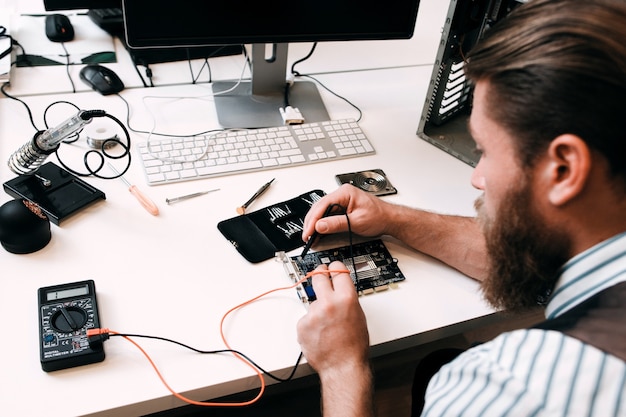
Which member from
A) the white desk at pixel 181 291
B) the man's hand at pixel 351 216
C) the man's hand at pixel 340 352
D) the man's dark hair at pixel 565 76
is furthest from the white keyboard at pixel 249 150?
the man's dark hair at pixel 565 76

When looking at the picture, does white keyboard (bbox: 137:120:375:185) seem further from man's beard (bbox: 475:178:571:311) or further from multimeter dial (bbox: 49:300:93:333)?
man's beard (bbox: 475:178:571:311)

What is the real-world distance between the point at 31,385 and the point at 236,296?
12.0 inches

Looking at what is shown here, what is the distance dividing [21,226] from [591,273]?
835 millimetres

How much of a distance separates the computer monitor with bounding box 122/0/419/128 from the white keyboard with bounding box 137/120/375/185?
7 cm

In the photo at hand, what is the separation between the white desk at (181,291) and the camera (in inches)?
28.1

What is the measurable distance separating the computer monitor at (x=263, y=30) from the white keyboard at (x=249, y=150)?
0.21ft

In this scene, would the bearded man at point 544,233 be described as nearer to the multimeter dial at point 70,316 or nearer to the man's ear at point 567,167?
the man's ear at point 567,167

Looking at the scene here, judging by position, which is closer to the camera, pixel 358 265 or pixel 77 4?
pixel 358 265

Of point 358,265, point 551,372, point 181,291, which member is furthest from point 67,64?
point 551,372

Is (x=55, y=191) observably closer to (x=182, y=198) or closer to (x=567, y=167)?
(x=182, y=198)

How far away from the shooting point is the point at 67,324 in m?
0.76

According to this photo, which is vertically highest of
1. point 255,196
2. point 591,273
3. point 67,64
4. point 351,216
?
point 67,64

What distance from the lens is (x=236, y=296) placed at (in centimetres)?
85

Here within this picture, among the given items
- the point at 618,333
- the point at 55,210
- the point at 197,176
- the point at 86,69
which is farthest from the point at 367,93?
the point at 618,333
